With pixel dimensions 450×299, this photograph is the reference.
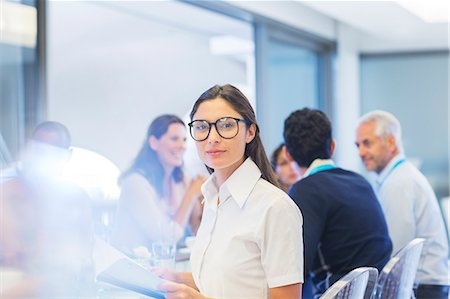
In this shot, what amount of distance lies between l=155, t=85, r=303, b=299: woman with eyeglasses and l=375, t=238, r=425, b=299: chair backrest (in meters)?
0.93

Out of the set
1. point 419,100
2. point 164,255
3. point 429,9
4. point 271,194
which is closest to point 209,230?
point 271,194

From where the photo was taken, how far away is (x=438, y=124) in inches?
340

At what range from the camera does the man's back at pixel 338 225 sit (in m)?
3.06

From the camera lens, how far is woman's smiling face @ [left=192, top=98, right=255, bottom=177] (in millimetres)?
2186

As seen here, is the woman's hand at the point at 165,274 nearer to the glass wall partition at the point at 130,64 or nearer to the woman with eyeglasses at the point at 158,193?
the woman with eyeglasses at the point at 158,193

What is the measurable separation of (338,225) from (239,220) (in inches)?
40.6

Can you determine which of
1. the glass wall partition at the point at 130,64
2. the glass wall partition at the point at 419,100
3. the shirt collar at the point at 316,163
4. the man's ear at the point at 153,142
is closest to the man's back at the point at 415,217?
the shirt collar at the point at 316,163

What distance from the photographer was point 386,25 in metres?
7.23

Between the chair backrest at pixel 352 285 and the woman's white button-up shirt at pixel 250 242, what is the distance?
0.14 metres

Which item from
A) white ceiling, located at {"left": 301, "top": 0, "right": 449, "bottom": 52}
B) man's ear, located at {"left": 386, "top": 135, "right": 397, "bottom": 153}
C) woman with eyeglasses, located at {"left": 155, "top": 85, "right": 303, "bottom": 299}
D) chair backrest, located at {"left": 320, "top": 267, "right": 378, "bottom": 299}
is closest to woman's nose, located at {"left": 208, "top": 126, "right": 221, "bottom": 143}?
woman with eyeglasses, located at {"left": 155, "top": 85, "right": 303, "bottom": 299}

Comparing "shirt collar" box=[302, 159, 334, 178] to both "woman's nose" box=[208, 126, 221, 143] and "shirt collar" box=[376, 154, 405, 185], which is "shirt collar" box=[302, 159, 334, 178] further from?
"woman's nose" box=[208, 126, 221, 143]

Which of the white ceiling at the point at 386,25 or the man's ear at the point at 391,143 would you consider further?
the white ceiling at the point at 386,25

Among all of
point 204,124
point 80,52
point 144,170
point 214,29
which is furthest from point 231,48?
point 204,124

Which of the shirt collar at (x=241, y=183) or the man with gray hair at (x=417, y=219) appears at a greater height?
the shirt collar at (x=241, y=183)
